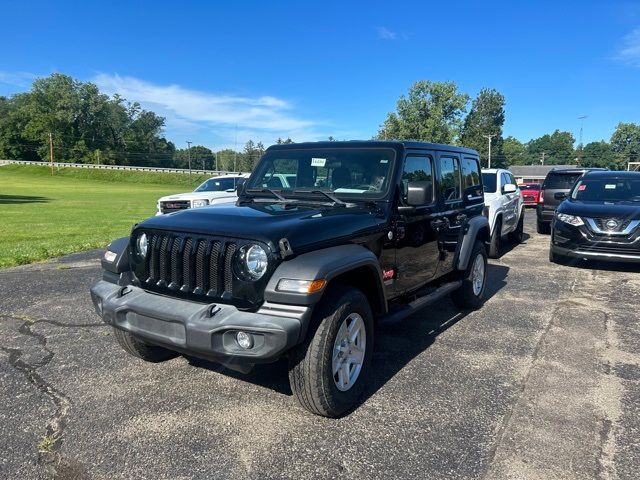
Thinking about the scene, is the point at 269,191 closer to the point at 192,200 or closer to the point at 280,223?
the point at 280,223

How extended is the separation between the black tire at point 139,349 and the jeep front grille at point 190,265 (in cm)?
73

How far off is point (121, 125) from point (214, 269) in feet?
405

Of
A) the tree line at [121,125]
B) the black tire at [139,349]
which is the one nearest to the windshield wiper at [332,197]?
the black tire at [139,349]

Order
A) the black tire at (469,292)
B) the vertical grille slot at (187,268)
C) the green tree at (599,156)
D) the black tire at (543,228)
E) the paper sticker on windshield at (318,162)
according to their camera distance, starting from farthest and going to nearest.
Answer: the green tree at (599,156) < the black tire at (543,228) < the black tire at (469,292) < the paper sticker on windshield at (318,162) < the vertical grille slot at (187,268)

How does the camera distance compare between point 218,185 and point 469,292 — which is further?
point 218,185

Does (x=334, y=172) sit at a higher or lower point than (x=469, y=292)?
higher

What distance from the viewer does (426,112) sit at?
87.4 meters

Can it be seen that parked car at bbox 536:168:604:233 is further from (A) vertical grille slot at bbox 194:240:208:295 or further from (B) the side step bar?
(A) vertical grille slot at bbox 194:240:208:295

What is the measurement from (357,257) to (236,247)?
82cm

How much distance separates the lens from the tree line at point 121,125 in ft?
286

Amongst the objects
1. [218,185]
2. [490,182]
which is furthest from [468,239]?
[218,185]

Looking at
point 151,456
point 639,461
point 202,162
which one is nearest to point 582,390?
point 639,461

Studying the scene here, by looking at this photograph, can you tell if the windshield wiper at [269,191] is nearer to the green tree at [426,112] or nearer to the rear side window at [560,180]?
the rear side window at [560,180]

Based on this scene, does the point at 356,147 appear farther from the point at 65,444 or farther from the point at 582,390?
the point at 65,444
